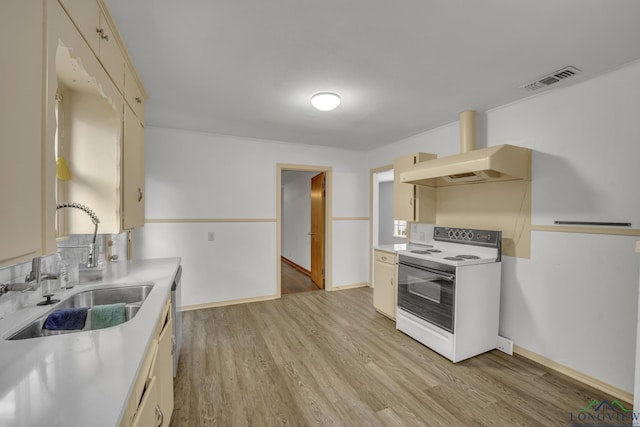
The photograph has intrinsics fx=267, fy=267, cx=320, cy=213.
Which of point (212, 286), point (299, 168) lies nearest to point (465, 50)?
point (299, 168)

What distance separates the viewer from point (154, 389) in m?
1.18

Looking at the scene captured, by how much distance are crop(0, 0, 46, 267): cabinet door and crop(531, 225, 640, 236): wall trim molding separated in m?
3.30

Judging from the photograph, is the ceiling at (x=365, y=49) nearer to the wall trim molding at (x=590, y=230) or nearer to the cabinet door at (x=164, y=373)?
the wall trim molding at (x=590, y=230)

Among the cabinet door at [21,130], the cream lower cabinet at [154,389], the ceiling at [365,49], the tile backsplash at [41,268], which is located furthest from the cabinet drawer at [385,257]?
the cabinet door at [21,130]

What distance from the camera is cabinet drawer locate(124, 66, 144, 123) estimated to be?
74.4 inches

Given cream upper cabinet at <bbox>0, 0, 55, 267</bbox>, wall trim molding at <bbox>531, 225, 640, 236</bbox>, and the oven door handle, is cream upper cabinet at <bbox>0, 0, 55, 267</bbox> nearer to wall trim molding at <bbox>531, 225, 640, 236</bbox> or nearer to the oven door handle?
the oven door handle

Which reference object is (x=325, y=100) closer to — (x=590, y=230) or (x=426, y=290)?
(x=426, y=290)

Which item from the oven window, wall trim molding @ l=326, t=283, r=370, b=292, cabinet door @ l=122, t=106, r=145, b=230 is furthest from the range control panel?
cabinet door @ l=122, t=106, r=145, b=230

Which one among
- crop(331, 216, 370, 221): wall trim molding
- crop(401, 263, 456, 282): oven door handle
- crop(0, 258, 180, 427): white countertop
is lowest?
crop(401, 263, 456, 282): oven door handle

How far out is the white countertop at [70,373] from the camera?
27.0 inches

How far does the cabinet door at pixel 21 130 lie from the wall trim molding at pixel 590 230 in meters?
3.30

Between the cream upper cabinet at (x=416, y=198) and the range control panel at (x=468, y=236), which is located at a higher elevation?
the cream upper cabinet at (x=416, y=198)

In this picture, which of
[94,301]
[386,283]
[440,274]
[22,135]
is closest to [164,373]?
[94,301]

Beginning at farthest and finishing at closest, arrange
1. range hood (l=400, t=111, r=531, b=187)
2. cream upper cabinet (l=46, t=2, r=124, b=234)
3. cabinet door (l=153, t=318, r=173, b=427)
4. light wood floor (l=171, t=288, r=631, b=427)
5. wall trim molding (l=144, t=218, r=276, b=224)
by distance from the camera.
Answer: wall trim molding (l=144, t=218, r=276, b=224) < range hood (l=400, t=111, r=531, b=187) < light wood floor (l=171, t=288, r=631, b=427) < cream upper cabinet (l=46, t=2, r=124, b=234) < cabinet door (l=153, t=318, r=173, b=427)
